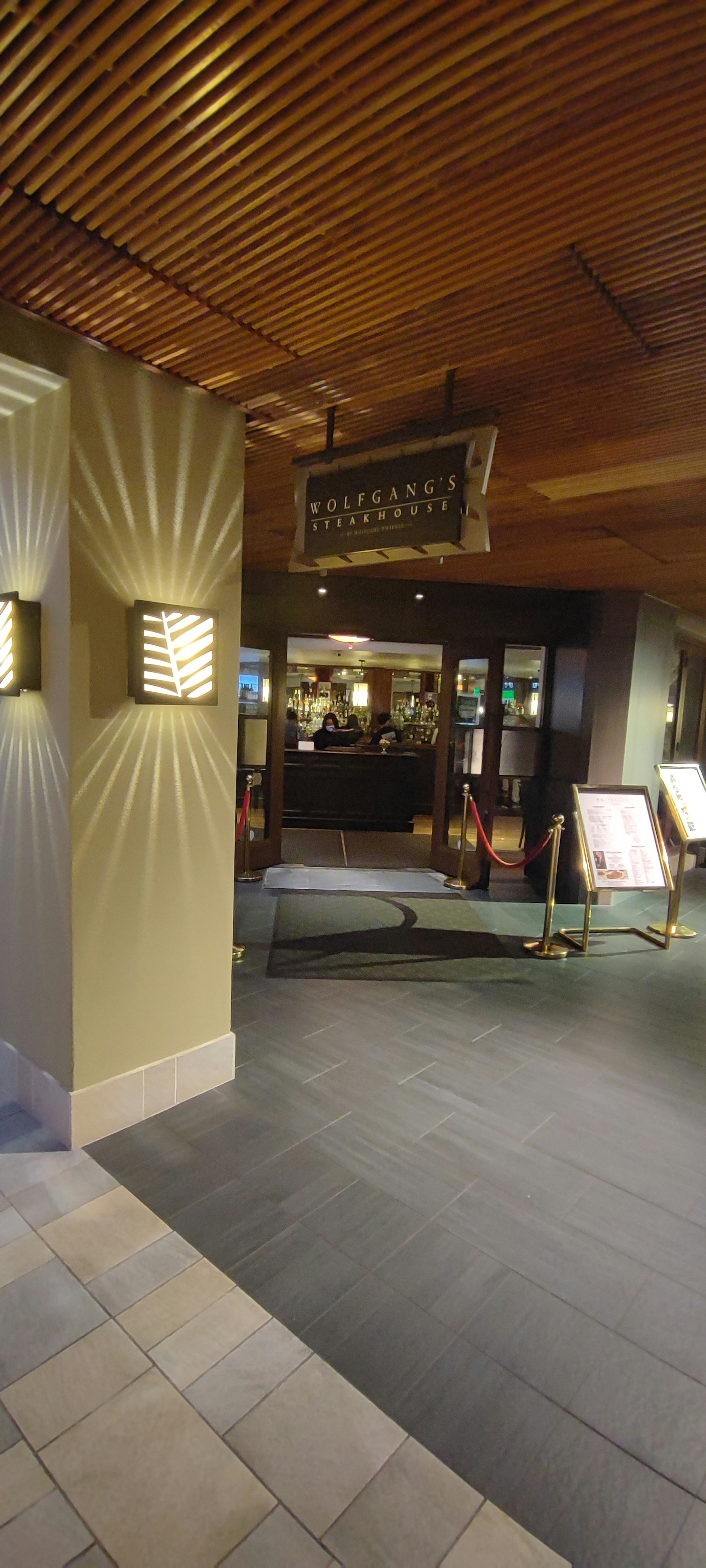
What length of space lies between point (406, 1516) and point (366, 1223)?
0.89m

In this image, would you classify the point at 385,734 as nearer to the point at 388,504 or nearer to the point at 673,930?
the point at 673,930

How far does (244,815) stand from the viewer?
6.06 meters

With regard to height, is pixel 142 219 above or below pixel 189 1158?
above

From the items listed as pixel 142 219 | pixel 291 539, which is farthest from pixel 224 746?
pixel 291 539

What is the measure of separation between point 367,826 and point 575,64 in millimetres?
8980

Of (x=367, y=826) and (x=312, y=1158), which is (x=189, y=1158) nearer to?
(x=312, y=1158)

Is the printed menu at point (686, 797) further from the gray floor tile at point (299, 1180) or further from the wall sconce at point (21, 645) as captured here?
the wall sconce at point (21, 645)

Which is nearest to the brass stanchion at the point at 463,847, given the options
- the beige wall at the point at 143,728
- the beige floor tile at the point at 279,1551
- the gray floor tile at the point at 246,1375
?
the beige wall at the point at 143,728

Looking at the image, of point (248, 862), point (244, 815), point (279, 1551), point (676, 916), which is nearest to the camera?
point (279, 1551)

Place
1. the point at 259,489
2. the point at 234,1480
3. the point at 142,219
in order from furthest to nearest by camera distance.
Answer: the point at 259,489 < the point at 142,219 < the point at 234,1480

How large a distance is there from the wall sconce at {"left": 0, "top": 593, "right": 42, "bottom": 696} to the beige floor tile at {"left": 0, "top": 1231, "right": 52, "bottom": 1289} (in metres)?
1.83

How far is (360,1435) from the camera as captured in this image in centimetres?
177

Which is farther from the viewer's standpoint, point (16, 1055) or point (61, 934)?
point (16, 1055)

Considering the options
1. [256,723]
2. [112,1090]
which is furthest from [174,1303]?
[256,723]
